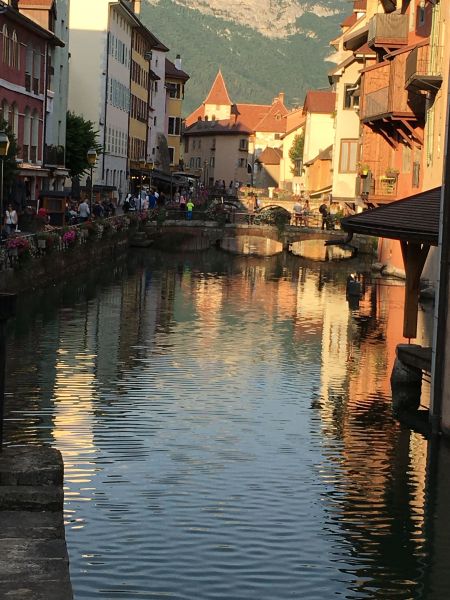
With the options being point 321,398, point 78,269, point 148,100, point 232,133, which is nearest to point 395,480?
point 321,398

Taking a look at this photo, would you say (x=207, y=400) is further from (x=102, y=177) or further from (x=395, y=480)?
(x=102, y=177)

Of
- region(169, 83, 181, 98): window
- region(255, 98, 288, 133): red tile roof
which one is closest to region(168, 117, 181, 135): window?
region(169, 83, 181, 98): window

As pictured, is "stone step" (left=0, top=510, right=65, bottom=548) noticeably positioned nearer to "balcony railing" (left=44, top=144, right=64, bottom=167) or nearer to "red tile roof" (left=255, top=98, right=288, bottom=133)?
"balcony railing" (left=44, top=144, right=64, bottom=167)

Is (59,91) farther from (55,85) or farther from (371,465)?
(371,465)

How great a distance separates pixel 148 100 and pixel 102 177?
1195 inches

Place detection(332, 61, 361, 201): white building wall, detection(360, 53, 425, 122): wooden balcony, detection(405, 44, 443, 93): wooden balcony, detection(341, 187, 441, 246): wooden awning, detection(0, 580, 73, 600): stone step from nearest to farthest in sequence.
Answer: detection(0, 580, 73, 600): stone step
detection(341, 187, 441, 246): wooden awning
detection(405, 44, 443, 93): wooden balcony
detection(360, 53, 425, 122): wooden balcony
detection(332, 61, 361, 201): white building wall

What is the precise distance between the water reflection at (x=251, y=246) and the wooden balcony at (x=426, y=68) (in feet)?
113

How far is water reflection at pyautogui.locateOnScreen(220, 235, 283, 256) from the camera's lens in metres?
79.9

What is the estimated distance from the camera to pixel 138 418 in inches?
854

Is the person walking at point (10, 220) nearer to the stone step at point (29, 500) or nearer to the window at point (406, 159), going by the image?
the window at point (406, 159)

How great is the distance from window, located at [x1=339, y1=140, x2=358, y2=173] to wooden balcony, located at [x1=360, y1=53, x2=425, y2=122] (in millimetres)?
25538

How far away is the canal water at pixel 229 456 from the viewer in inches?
535

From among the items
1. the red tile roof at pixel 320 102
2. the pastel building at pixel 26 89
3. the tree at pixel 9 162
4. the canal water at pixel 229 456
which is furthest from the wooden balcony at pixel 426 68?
the red tile roof at pixel 320 102

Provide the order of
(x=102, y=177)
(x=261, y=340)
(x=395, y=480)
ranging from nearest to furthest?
1. (x=395, y=480)
2. (x=261, y=340)
3. (x=102, y=177)
